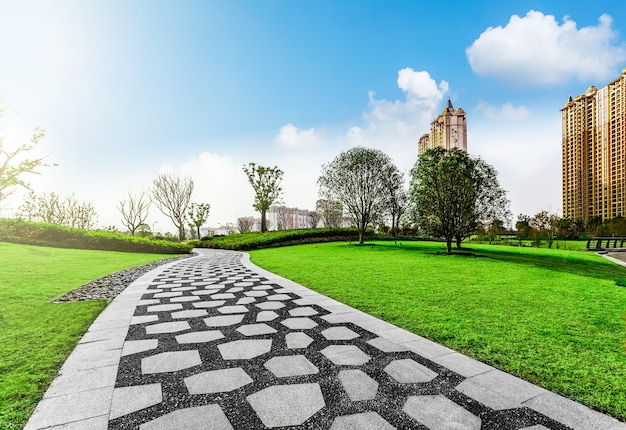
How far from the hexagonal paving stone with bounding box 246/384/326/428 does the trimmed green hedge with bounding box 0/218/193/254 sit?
17669mm

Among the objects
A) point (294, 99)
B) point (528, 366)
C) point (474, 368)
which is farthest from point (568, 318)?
point (294, 99)

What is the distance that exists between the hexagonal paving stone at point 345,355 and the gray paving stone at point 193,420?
1013 mm

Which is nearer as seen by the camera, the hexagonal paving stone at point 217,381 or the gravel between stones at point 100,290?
the hexagonal paving stone at point 217,381

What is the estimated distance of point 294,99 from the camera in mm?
12469

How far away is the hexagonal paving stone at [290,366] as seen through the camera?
83.8 inches

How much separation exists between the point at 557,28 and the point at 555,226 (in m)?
21.3

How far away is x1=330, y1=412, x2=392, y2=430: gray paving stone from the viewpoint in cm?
150

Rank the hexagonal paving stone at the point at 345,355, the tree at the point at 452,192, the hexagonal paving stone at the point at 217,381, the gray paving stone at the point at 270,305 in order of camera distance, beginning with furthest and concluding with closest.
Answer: the tree at the point at 452,192 < the gray paving stone at the point at 270,305 < the hexagonal paving stone at the point at 345,355 < the hexagonal paving stone at the point at 217,381

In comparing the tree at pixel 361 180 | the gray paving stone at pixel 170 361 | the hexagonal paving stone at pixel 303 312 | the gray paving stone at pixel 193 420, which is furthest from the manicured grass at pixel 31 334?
the tree at pixel 361 180

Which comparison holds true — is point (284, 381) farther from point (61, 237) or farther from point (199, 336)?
point (61, 237)

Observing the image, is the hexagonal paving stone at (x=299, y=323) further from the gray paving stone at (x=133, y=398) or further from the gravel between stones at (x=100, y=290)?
the gravel between stones at (x=100, y=290)

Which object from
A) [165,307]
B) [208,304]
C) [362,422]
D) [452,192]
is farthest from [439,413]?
[452,192]

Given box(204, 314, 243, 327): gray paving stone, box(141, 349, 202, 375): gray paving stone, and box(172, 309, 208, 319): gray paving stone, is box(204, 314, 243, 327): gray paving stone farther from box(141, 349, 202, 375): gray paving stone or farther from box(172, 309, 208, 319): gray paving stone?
box(141, 349, 202, 375): gray paving stone

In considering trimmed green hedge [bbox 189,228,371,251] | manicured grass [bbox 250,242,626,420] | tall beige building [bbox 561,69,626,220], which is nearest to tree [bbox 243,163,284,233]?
trimmed green hedge [bbox 189,228,371,251]
